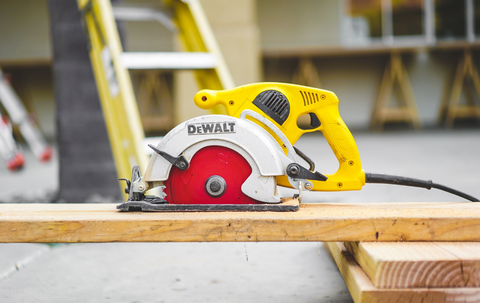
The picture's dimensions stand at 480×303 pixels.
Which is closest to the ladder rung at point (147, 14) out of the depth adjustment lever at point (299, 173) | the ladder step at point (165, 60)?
the ladder step at point (165, 60)

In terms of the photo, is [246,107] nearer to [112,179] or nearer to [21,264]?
[21,264]

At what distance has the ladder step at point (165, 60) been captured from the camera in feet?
6.24

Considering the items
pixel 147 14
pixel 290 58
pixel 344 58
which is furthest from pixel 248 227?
pixel 344 58

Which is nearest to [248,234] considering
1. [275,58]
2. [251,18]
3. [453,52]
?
[251,18]

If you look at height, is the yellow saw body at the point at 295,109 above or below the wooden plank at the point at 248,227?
above

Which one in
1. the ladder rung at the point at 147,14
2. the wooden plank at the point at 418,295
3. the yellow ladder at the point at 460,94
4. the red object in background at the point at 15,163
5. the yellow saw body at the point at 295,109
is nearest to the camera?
the wooden plank at the point at 418,295

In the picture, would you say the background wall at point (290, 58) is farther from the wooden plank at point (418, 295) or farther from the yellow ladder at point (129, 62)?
the wooden plank at point (418, 295)

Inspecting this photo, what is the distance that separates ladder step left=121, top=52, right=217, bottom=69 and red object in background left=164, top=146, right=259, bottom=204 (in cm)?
82

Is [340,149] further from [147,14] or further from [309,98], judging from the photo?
[147,14]

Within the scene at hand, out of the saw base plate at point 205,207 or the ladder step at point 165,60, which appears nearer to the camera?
the saw base plate at point 205,207

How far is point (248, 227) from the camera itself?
1.07 metres

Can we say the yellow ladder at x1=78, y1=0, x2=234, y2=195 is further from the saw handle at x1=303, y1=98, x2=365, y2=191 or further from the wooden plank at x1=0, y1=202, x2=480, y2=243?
the saw handle at x1=303, y1=98, x2=365, y2=191

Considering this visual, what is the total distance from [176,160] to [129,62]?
0.86m

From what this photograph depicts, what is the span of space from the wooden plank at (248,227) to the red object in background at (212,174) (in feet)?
0.31
